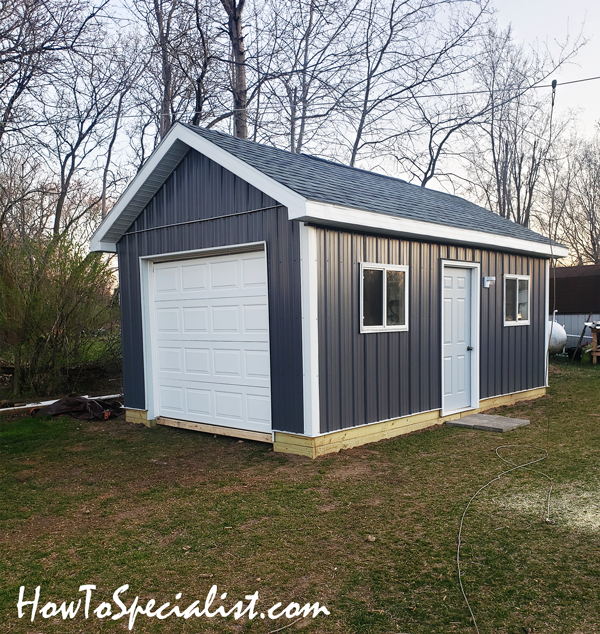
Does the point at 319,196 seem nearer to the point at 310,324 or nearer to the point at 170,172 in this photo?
the point at 310,324

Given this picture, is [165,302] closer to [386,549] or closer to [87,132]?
[386,549]

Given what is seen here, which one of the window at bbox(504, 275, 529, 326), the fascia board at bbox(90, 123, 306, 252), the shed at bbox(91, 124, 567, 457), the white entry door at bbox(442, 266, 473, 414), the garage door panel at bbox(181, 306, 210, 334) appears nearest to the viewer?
the fascia board at bbox(90, 123, 306, 252)

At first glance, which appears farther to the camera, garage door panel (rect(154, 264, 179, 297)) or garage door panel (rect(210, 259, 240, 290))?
garage door panel (rect(154, 264, 179, 297))

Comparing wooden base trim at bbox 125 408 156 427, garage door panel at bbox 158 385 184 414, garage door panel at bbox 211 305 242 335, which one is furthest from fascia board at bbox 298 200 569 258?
wooden base trim at bbox 125 408 156 427

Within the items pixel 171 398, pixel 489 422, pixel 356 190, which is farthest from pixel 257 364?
pixel 489 422

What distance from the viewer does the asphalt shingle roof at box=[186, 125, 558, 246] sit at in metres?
6.16

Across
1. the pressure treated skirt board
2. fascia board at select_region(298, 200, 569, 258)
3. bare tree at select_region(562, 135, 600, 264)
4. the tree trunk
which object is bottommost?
the pressure treated skirt board

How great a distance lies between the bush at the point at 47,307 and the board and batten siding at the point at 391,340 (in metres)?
5.24

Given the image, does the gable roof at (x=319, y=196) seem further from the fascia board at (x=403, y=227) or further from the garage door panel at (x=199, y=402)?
the garage door panel at (x=199, y=402)

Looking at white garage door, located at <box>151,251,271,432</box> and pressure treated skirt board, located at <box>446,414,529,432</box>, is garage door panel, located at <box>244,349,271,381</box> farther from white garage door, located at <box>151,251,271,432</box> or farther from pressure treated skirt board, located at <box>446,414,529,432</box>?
pressure treated skirt board, located at <box>446,414,529,432</box>

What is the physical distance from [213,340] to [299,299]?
5.47 ft

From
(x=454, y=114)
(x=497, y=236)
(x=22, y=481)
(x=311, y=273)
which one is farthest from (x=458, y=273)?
(x=454, y=114)

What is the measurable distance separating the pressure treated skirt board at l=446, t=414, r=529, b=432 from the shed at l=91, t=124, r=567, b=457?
0.93 feet

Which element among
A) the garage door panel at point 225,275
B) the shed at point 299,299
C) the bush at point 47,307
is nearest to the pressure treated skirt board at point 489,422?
the shed at point 299,299
